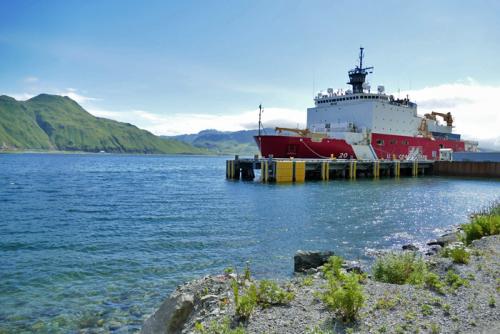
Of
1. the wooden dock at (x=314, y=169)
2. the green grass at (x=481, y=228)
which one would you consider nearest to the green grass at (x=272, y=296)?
the green grass at (x=481, y=228)

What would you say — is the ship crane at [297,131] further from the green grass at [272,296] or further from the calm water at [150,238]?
the green grass at [272,296]

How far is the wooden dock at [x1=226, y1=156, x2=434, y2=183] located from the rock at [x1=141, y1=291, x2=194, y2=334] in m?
33.8

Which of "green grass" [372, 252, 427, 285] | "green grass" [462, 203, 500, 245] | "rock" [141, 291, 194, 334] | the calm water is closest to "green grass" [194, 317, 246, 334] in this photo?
"rock" [141, 291, 194, 334]

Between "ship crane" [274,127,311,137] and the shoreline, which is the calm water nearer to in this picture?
the shoreline

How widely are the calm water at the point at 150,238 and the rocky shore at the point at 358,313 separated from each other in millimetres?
2064

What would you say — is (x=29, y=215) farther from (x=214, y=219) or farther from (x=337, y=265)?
(x=337, y=265)

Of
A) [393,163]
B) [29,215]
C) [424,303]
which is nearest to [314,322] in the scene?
[424,303]

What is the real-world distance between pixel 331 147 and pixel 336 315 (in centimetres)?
4371

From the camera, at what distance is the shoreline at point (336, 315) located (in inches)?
229

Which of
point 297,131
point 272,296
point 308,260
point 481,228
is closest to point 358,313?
point 272,296

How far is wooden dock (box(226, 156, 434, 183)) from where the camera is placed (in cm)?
4091

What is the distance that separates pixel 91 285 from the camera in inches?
418

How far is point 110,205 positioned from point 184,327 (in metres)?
21.1

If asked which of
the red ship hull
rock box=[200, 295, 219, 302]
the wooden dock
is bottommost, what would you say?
rock box=[200, 295, 219, 302]
